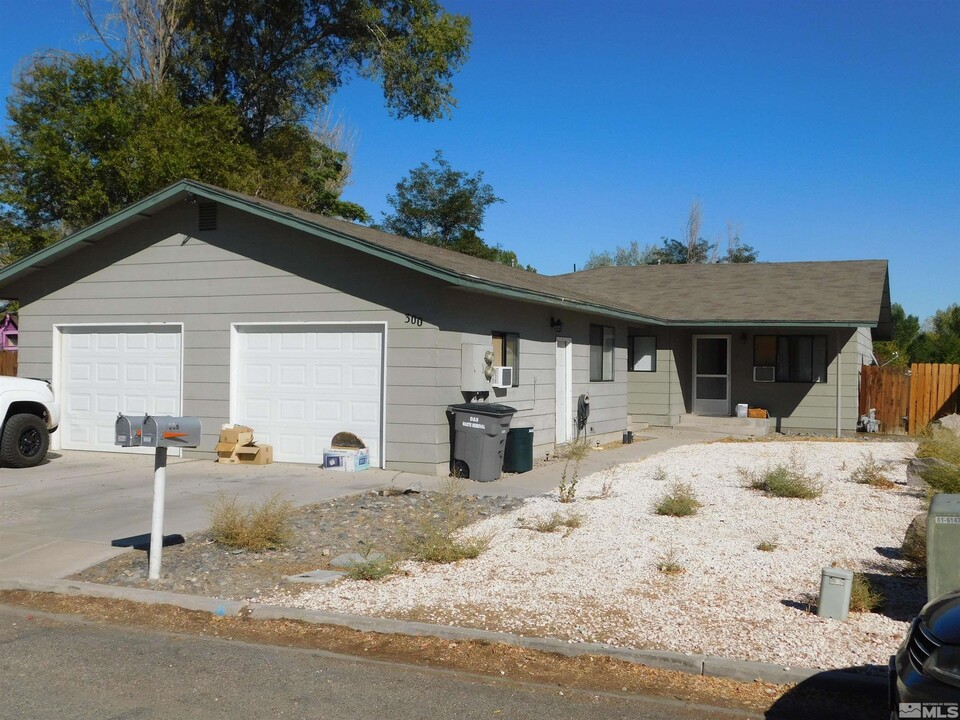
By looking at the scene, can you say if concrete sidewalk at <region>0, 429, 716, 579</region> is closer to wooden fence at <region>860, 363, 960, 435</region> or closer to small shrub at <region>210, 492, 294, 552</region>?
small shrub at <region>210, 492, 294, 552</region>

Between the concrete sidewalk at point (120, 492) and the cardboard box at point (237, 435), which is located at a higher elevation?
the cardboard box at point (237, 435)

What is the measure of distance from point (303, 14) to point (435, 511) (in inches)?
977

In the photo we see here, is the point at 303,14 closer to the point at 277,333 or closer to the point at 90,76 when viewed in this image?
the point at 90,76

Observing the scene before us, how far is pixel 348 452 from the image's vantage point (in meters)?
13.4

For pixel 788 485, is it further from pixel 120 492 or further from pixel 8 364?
pixel 8 364

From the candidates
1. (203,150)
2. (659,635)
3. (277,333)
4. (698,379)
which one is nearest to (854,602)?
(659,635)

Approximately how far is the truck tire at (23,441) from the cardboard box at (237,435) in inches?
109

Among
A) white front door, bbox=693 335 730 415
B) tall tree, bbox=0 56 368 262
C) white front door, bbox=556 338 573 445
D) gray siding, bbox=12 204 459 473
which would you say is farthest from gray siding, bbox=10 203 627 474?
tall tree, bbox=0 56 368 262

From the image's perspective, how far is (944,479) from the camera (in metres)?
→ 10.4

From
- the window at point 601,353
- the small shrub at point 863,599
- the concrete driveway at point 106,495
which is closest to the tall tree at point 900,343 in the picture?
the window at point 601,353

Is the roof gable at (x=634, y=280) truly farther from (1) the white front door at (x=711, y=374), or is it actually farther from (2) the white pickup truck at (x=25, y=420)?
(2) the white pickup truck at (x=25, y=420)

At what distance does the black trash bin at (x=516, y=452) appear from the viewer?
557 inches

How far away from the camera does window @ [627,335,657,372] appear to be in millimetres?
23141

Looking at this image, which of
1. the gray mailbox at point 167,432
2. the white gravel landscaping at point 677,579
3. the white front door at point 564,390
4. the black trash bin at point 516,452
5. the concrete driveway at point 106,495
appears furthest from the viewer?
the white front door at point 564,390
